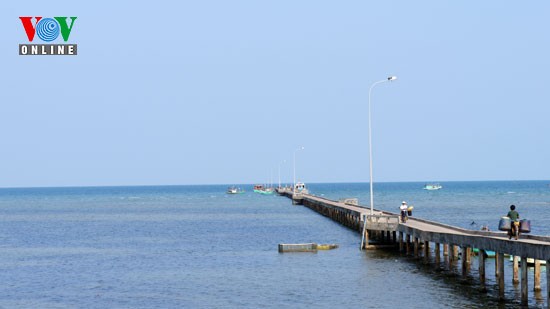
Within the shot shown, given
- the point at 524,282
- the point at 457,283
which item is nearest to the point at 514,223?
the point at 524,282

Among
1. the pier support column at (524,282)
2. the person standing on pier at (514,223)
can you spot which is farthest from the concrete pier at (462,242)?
the person standing on pier at (514,223)

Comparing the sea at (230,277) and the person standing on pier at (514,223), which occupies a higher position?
the person standing on pier at (514,223)

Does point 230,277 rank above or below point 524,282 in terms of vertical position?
below

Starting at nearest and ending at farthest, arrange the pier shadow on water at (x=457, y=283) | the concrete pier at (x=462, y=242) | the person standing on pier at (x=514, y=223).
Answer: the concrete pier at (x=462, y=242), the person standing on pier at (x=514, y=223), the pier shadow on water at (x=457, y=283)

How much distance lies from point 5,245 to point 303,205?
8574 cm

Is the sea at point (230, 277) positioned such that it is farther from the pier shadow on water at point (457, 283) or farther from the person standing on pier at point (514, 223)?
the person standing on pier at point (514, 223)

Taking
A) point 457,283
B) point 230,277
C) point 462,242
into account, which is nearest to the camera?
point 462,242

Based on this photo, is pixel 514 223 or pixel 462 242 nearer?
pixel 514 223

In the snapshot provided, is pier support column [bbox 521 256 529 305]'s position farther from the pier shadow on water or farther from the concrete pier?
the pier shadow on water

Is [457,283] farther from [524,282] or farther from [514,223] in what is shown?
[524,282]

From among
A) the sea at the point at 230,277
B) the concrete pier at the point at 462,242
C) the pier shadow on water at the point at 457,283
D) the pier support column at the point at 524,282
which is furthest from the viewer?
the sea at the point at 230,277

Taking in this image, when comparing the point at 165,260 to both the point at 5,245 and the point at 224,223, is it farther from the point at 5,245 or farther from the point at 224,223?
the point at 224,223

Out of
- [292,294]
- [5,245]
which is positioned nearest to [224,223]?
[5,245]

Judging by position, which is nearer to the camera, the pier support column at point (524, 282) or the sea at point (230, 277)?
the pier support column at point (524, 282)
